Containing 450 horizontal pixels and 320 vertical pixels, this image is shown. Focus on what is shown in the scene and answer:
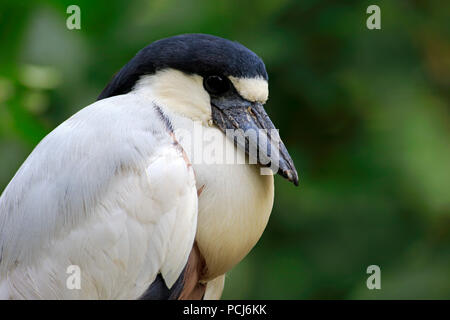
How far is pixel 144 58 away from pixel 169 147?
27 centimetres

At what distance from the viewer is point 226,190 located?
1.44 meters

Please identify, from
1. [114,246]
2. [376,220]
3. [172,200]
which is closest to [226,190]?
[172,200]

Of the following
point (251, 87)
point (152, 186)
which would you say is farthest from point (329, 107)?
point (152, 186)

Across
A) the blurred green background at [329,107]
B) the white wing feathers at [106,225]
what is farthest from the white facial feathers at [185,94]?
the blurred green background at [329,107]

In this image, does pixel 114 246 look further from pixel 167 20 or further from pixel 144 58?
pixel 167 20

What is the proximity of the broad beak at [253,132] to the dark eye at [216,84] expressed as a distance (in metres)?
0.02

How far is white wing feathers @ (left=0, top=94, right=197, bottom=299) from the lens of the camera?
4.54 feet

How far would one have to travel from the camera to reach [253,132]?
1.51 metres

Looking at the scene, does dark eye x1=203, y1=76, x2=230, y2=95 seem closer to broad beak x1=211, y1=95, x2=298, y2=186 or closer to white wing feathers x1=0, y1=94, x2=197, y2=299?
broad beak x1=211, y1=95, x2=298, y2=186

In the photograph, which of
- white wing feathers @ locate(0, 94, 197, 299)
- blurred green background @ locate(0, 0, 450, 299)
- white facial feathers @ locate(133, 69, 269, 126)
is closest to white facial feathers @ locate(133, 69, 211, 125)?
white facial feathers @ locate(133, 69, 269, 126)

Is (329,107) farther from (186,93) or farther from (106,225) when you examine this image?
(106,225)

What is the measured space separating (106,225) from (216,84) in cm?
42

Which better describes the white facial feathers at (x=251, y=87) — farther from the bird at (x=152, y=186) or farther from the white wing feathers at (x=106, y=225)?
the white wing feathers at (x=106, y=225)

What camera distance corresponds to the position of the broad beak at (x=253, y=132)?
147 centimetres
